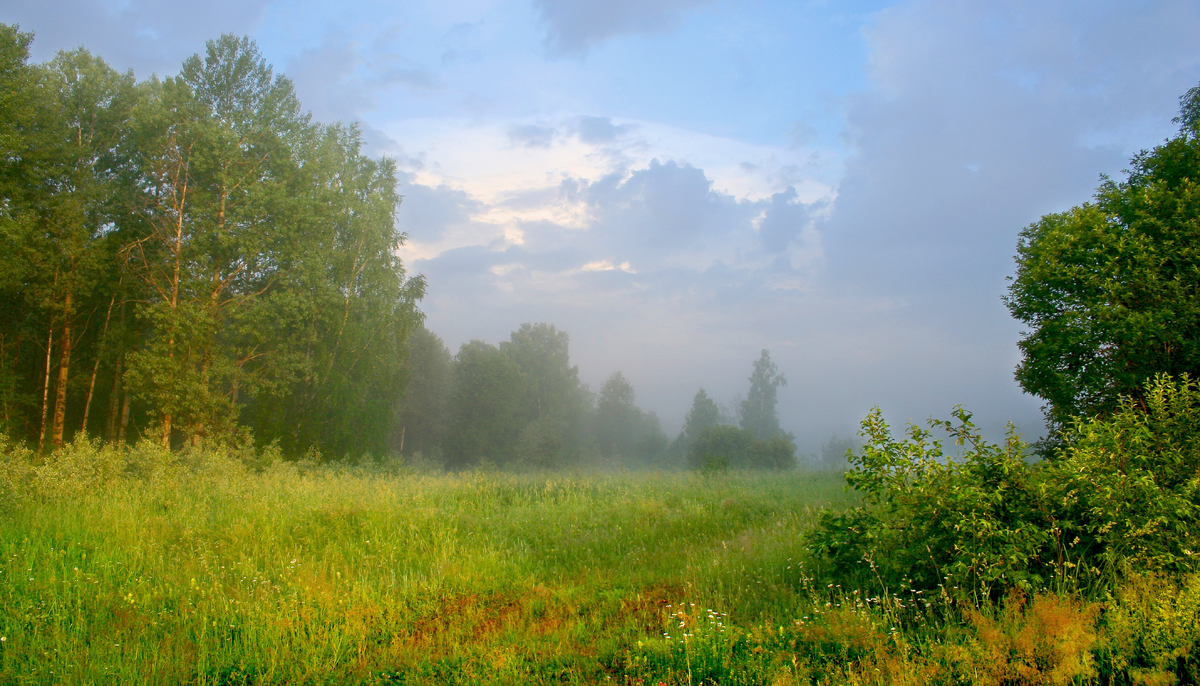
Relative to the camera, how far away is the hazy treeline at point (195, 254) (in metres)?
20.2

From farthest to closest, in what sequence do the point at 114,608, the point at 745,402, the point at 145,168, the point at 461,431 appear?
the point at 745,402, the point at 461,431, the point at 145,168, the point at 114,608

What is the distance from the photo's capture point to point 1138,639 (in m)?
4.08

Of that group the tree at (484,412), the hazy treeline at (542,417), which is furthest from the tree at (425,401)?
the tree at (484,412)

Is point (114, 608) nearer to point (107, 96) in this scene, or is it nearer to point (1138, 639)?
point (1138, 639)

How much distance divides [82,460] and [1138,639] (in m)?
17.3

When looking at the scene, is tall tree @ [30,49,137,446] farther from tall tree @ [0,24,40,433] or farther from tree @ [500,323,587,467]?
tree @ [500,323,587,467]

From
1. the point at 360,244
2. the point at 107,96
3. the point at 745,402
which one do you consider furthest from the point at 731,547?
the point at 745,402

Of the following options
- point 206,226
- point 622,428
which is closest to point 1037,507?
point 206,226

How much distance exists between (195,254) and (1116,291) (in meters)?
27.8

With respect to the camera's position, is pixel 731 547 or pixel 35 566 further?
pixel 731 547

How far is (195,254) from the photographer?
21016 millimetres

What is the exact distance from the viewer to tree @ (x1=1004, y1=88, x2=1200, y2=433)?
36.7 feet

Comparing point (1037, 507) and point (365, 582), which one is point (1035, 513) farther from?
point (365, 582)

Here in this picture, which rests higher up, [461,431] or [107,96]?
[107,96]
